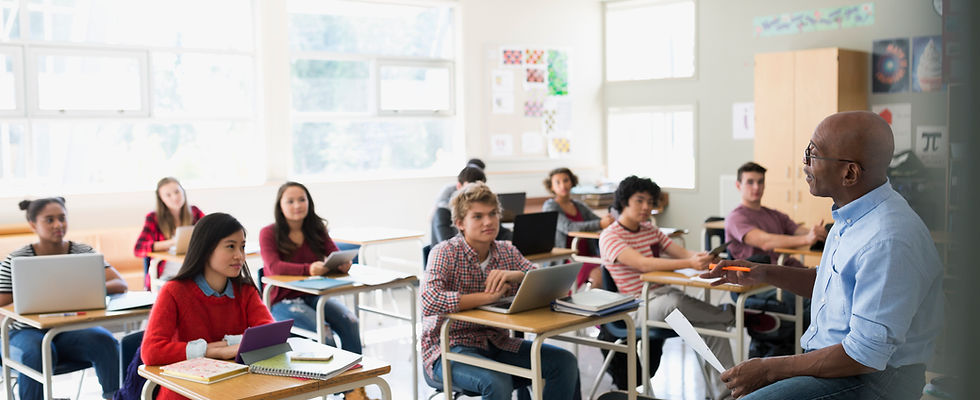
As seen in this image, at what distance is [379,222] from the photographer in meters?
8.10

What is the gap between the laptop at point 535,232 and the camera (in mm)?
5023

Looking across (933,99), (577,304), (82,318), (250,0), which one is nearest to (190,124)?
(250,0)

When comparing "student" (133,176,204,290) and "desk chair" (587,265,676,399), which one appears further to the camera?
A: "student" (133,176,204,290)

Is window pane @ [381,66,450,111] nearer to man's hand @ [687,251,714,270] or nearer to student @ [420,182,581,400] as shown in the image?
man's hand @ [687,251,714,270]

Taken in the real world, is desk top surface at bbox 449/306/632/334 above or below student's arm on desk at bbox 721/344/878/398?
below

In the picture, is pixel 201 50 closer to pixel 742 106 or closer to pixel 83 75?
pixel 83 75

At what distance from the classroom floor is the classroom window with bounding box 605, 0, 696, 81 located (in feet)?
14.3

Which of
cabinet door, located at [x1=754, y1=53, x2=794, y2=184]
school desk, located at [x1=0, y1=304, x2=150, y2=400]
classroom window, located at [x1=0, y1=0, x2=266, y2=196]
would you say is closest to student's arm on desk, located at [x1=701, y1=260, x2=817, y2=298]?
school desk, located at [x1=0, y1=304, x2=150, y2=400]

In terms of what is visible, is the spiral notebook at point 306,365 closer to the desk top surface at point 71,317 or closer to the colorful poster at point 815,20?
the desk top surface at point 71,317

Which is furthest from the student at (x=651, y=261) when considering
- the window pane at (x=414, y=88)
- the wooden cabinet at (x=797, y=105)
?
the window pane at (x=414, y=88)

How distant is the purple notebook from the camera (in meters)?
2.58

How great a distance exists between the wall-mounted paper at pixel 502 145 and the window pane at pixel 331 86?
1.42 m

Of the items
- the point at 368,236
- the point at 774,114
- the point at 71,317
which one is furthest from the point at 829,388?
the point at 774,114

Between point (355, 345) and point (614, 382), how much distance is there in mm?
1329
